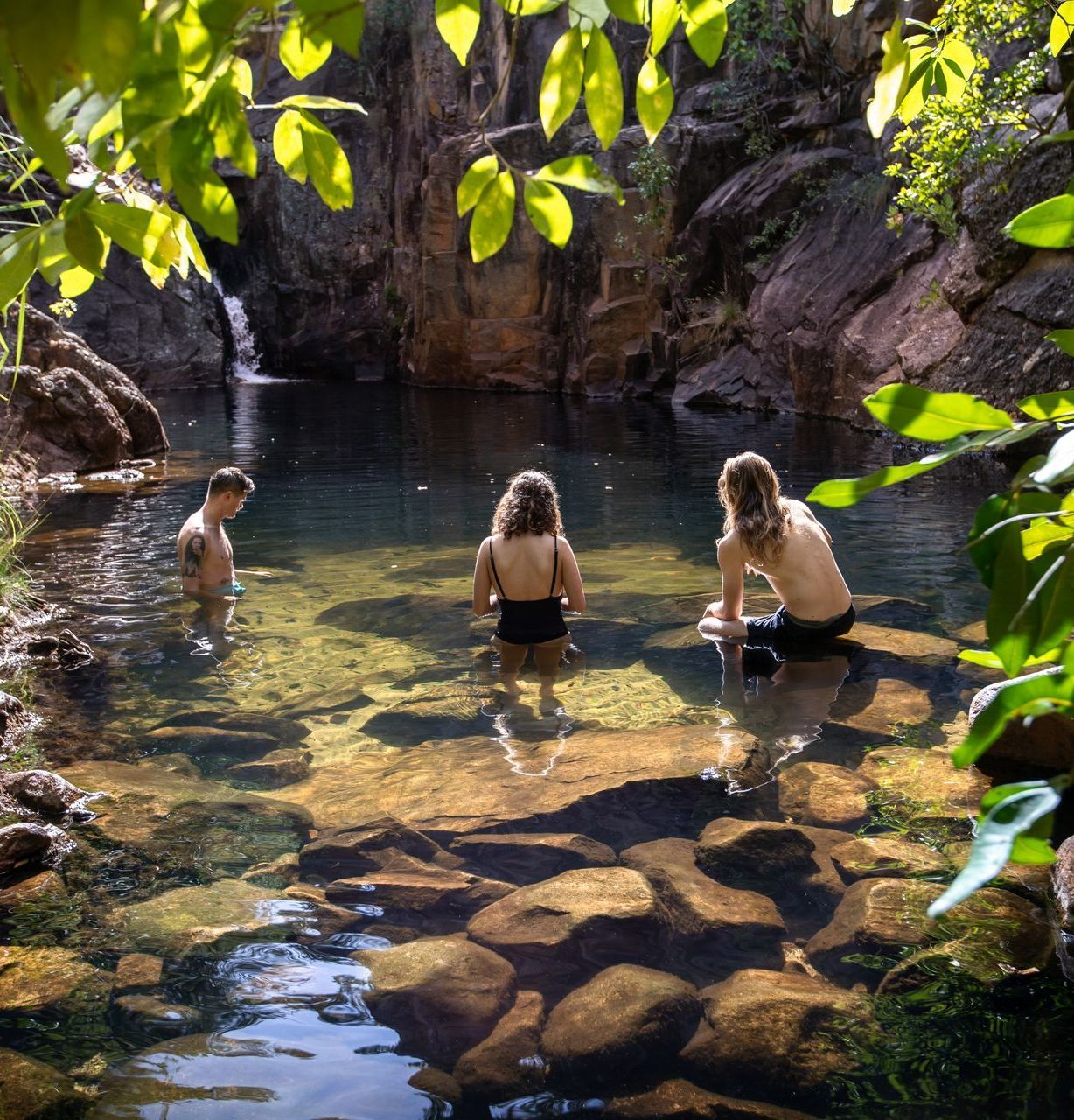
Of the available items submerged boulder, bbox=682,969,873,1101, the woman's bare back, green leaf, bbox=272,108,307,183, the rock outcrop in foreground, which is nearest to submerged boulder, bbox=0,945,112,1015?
submerged boulder, bbox=682,969,873,1101

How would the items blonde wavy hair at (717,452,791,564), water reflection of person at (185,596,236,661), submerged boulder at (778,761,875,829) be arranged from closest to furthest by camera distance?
submerged boulder at (778,761,875,829), blonde wavy hair at (717,452,791,564), water reflection of person at (185,596,236,661)

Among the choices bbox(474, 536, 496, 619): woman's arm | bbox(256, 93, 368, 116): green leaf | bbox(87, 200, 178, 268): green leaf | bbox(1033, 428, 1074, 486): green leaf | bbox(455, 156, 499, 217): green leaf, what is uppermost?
bbox(256, 93, 368, 116): green leaf

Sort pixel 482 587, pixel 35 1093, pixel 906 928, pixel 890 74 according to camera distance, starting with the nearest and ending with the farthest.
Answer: pixel 890 74 < pixel 35 1093 < pixel 906 928 < pixel 482 587

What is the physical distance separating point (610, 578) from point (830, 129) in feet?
56.7

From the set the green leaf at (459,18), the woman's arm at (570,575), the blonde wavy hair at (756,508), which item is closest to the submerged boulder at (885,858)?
the blonde wavy hair at (756,508)

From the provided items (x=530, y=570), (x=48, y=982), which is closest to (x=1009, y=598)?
(x=48, y=982)

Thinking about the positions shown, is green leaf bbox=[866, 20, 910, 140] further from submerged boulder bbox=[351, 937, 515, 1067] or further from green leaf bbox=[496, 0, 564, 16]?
submerged boulder bbox=[351, 937, 515, 1067]

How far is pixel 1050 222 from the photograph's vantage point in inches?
40.4

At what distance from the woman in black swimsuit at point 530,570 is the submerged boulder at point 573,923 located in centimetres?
324

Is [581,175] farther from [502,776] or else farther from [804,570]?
[804,570]

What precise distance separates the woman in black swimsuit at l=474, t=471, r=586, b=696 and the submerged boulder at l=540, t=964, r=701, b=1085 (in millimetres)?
3863

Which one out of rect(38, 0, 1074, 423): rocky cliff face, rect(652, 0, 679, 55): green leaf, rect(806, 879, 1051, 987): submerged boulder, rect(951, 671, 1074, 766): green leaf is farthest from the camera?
rect(38, 0, 1074, 423): rocky cliff face

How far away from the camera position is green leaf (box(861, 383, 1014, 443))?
38.2 inches

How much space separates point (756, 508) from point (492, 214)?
18.4 ft
